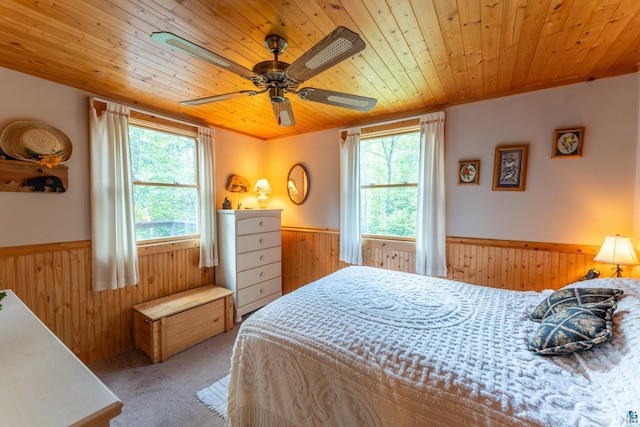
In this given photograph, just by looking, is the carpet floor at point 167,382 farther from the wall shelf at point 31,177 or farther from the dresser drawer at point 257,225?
the wall shelf at point 31,177

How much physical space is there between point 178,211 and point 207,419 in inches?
83.6

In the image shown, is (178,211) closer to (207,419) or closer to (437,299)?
(207,419)

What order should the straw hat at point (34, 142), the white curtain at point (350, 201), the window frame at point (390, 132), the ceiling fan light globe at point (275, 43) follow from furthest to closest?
1. the white curtain at point (350, 201)
2. the window frame at point (390, 132)
3. the straw hat at point (34, 142)
4. the ceiling fan light globe at point (275, 43)

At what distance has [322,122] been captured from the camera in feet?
11.0

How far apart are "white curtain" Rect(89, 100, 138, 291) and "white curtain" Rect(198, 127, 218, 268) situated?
728 millimetres

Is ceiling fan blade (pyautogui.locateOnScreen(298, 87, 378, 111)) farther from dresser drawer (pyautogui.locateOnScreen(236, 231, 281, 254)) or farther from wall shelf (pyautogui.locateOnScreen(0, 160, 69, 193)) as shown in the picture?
wall shelf (pyautogui.locateOnScreen(0, 160, 69, 193))

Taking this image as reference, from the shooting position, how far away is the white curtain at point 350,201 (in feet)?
10.7

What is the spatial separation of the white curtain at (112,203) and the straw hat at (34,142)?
0.70ft

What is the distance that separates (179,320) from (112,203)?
49.7 inches

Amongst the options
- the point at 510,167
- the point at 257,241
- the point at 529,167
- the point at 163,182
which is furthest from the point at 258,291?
the point at 529,167

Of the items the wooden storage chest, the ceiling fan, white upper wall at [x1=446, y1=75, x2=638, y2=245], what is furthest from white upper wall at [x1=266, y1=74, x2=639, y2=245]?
the wooden storage chest

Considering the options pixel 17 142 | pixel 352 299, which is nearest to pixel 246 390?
pixel 352 299

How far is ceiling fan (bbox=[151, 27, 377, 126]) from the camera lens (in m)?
1.13

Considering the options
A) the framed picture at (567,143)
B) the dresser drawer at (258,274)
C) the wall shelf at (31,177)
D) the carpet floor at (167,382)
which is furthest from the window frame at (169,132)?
the framed picture at (567,143)
